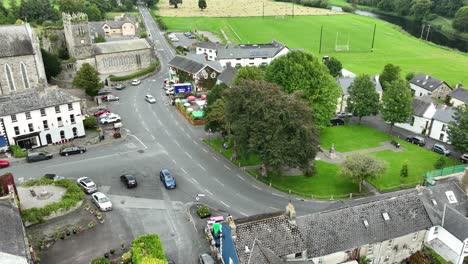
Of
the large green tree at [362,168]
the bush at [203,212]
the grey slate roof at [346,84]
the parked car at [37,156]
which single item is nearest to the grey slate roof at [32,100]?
the parked car at [37,156]

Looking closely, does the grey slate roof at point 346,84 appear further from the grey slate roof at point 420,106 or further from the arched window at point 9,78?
the arched window at point 9,78

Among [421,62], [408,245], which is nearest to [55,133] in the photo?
[408,245]

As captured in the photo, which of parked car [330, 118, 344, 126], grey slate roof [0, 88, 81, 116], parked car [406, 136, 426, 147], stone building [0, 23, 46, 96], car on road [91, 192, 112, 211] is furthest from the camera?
parked car [330, 118, 344, 126]

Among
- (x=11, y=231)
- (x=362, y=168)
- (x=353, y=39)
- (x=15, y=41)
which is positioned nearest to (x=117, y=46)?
(x=15, y=41)

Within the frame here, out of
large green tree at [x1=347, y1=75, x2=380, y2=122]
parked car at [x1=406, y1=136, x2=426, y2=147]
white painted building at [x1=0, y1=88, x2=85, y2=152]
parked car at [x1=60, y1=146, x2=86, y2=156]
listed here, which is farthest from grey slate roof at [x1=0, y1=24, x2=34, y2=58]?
parked car at [x1=406, y1=136, x2=426, y2=147]

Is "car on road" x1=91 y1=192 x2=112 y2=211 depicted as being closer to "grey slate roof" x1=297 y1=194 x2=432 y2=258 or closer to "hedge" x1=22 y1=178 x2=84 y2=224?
"hedge" x1=22 y1=178 x2=84 y2=224

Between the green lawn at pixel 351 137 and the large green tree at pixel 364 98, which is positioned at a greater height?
the large green tree at pixel 364 98

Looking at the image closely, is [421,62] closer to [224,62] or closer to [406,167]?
[224,62]
